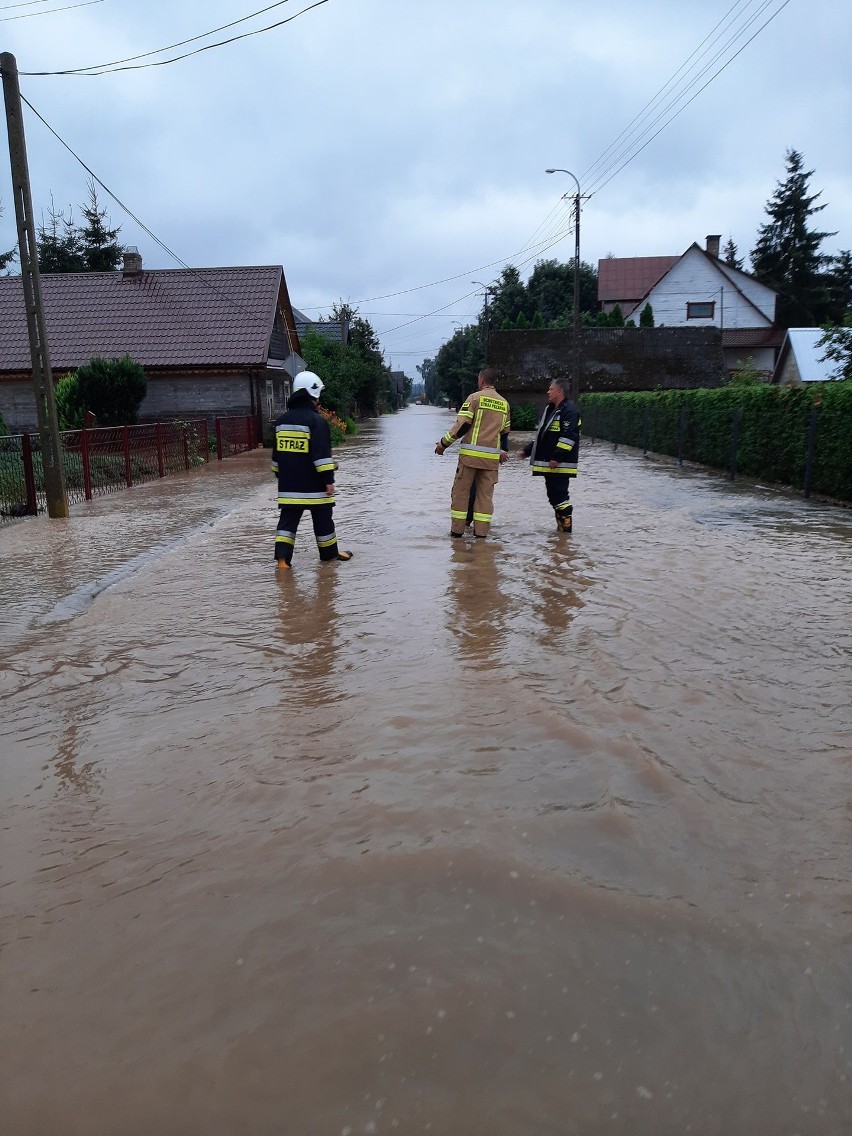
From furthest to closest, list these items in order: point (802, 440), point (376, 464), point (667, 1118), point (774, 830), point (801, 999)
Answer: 1. point (376, 464)
2. point (802, 440)
3. point (774, 830)
4. point (801, 999)
5. point (667, 1118)

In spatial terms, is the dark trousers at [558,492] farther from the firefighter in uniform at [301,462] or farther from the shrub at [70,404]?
the shrub at [70,404]

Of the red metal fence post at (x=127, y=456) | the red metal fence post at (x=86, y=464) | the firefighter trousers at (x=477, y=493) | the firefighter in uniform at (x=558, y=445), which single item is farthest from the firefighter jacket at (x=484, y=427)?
the red metal fence post at (x=127, y=456)

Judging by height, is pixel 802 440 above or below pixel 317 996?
above

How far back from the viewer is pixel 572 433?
35.0ft

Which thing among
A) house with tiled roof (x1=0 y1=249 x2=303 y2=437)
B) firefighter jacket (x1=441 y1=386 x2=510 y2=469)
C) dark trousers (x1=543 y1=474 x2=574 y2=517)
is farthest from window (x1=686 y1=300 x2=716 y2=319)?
firefighter jacket (x1=441 y1=386 x2=510 y2=469)

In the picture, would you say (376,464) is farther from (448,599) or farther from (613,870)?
(613,870)

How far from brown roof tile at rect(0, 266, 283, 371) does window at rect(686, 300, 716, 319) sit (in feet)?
118

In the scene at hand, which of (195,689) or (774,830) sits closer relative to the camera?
(774,830)

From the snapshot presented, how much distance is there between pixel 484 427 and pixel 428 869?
24.2 feet

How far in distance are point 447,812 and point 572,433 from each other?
24.2ft

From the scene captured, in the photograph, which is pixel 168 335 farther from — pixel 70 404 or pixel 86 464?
pixel 86 464

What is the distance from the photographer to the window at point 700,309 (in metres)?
61.3

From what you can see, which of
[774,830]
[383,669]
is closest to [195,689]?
[383,669]

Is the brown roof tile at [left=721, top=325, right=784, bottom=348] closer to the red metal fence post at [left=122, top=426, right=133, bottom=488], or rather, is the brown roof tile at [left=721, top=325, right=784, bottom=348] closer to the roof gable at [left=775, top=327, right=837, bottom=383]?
the roof gable at [left=775, top=327, right=837, bottom=383]
